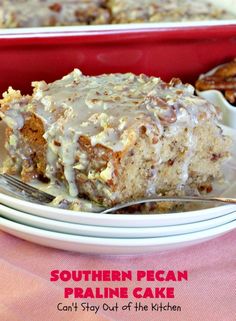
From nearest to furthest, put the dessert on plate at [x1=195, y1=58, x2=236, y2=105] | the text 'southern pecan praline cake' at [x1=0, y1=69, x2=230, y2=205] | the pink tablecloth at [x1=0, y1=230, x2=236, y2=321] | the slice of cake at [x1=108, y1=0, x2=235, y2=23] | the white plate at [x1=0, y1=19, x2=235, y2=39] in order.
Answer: the pink tablecloth at [x1=0, y1=230, x2=236, y2=321]
the text 'southern pecan praline cake' at [x1=0, y1=69, x2=230, y2=205]
the white plate at [x1=0, y1=19, x2=235, y2=39]
the dessert on plate at [x1=195, y1=58, x2=236, y2=105]
the slice of cake at [x1=108, y1=0, x2=235, y2=23]

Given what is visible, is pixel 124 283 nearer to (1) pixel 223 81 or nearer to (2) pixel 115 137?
(2) pixel 115 137

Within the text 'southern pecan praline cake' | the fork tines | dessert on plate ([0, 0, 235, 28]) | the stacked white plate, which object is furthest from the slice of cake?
the stacked white plate

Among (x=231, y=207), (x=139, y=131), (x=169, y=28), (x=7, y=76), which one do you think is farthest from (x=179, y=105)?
(x=7, y=76)

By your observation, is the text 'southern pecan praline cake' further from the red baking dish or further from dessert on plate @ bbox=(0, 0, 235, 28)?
dessert on plate @ bbox=(0, 0, 235, 28)

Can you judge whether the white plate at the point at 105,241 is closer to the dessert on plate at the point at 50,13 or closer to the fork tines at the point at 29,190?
the fork tines at the point at 29,190

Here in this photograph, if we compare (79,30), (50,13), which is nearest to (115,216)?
(79,30)

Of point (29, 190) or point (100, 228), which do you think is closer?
point (100, 228)
